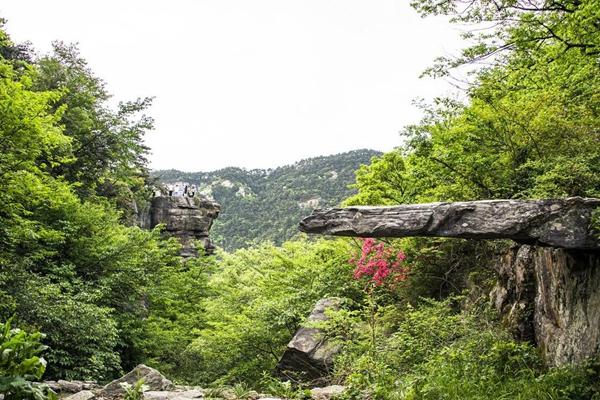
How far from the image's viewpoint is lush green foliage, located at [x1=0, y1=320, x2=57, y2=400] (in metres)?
3.82

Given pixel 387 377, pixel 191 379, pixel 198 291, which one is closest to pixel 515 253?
pixel 387 377

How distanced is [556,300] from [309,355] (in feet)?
17.2

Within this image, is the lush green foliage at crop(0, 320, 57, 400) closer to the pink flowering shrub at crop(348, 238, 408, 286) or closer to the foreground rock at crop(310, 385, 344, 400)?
the foreground rock at crop(310, 385, 344, 400)

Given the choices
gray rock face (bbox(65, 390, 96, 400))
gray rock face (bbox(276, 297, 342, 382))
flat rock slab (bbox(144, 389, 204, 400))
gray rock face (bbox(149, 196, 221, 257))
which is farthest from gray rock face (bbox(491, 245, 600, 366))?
gray rock face (bbox(149, 196, 221, 257))

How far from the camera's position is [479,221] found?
15.3 feet

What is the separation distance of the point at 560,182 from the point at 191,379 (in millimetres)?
11319

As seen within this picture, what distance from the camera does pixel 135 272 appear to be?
1295 centimetres

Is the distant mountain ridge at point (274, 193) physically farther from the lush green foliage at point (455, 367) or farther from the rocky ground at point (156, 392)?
the lush green foliage at point (455, 367)

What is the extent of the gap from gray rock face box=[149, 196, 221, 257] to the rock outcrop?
25616mm

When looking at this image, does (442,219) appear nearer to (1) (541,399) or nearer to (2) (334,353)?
(1) (541,399)

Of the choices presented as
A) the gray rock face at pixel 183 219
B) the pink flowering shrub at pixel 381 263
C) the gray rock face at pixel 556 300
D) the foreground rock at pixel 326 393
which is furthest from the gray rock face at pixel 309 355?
the gray rock face at pixel 183 219

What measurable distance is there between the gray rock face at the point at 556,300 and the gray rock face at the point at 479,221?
421mm

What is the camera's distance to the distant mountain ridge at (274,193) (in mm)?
52219

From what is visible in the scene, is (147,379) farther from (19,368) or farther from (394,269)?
(394,269)
